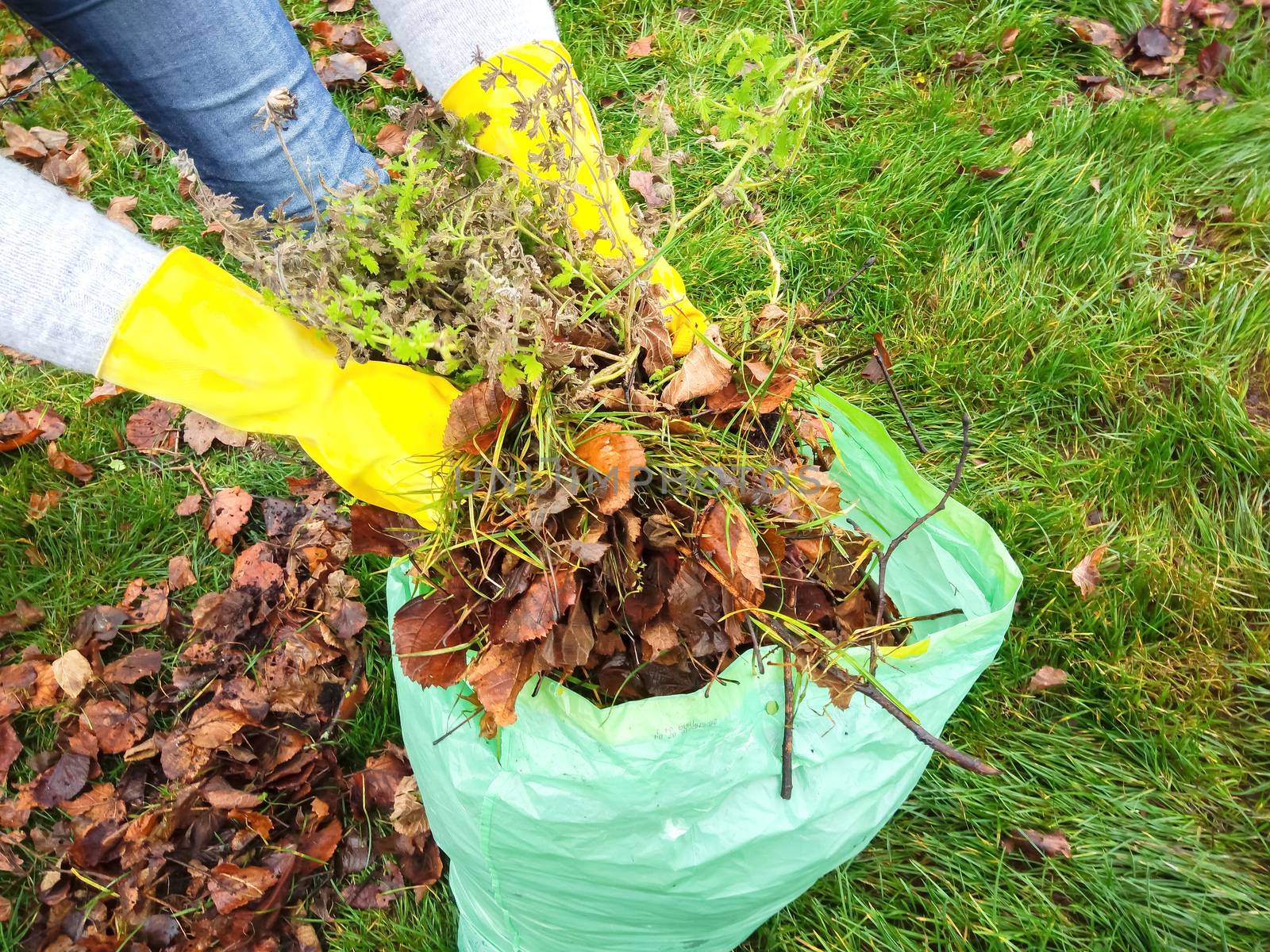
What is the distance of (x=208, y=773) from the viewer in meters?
1.67

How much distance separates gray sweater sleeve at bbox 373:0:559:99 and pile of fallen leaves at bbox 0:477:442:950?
1.10 meters

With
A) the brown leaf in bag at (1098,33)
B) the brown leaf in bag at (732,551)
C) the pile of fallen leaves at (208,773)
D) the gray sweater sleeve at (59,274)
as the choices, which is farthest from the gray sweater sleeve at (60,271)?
the brown leaf in bag at (1098,33)

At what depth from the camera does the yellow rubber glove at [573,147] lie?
103 cm

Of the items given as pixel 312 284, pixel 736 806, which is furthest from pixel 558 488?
pixel 736 806

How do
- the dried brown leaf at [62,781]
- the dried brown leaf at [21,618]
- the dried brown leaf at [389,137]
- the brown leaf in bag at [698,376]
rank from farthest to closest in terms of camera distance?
the dried brown leaf at [389,137], the dried brown leaf at [21,618], the dried brown leaf at [62,781], the brown leaf in bag at [698,376]

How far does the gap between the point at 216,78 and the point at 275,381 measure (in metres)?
0.67

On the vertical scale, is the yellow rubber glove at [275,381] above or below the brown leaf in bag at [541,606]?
above

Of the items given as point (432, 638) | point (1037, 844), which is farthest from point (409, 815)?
point (1037, 844)

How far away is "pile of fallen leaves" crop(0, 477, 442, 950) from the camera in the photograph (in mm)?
1577

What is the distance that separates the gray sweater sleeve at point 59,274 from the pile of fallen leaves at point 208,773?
938mm

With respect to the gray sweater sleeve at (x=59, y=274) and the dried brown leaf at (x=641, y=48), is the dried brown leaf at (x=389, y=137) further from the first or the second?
the gray sweater sleeve at (x=59, y=274)

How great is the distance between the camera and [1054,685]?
172cm

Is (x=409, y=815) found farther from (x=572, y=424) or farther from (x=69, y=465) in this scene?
(x=69, y=465)

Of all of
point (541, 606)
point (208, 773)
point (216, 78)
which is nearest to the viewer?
point (541, 606)
